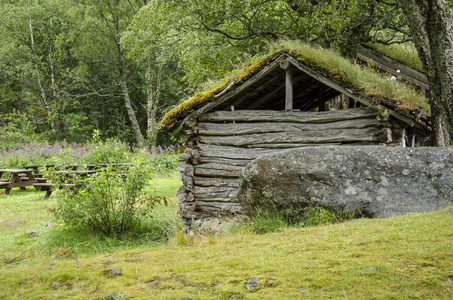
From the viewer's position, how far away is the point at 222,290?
11.1 feet

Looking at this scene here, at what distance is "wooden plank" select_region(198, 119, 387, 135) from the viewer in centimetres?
788

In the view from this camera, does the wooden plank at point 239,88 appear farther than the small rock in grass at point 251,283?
Yes

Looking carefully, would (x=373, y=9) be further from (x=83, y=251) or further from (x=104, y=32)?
(x=104, y=32)

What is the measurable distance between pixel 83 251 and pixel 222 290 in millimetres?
4663

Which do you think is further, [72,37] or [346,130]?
[72,37]

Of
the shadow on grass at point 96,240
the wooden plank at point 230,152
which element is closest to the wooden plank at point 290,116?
the wooden plank at point 230,152

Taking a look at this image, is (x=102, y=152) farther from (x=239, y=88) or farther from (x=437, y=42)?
(x=437, y=42)

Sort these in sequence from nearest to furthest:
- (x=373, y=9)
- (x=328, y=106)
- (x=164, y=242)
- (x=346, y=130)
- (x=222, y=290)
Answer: (x=222, y=290)
(x=164, y=242)
(x=346, y=130)
(x=373, y=9)
(x=328, y=106)

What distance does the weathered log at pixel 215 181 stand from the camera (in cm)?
855

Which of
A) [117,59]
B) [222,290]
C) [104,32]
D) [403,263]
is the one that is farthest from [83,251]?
[117,59]

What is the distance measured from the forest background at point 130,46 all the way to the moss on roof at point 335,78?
4.11m

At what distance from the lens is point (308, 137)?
8250mm

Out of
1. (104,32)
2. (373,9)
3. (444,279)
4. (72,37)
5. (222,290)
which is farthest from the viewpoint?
(72,37)

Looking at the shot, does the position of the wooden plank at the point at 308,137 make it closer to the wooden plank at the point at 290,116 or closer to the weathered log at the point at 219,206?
the wooden plank at the point at 290,116
